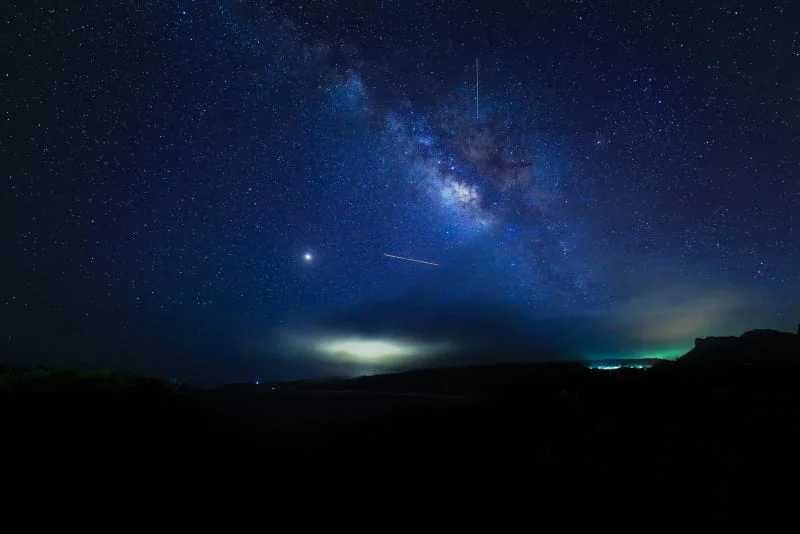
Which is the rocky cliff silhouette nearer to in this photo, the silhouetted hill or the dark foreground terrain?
the silhouetted hill

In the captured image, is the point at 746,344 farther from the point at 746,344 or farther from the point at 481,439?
the point at 481,439

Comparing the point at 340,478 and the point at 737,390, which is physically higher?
the point at 737,390

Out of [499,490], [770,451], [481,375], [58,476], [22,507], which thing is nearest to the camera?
[22,507]

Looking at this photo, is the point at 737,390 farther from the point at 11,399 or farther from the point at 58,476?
the point at 11,399

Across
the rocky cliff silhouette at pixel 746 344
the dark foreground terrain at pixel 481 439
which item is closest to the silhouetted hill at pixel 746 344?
the rocky cliff silhouette at pixel 746 344

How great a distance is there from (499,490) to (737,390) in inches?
293

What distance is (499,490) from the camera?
6211 millimetres

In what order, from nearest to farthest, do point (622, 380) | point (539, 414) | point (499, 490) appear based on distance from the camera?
1. point (499, 490)
2. point (539, 414)
3. point (622, 380)

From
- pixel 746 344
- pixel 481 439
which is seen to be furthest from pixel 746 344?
pixel 481 439

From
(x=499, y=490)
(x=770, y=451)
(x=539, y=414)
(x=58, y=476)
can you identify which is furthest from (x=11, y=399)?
(x=770, y=451)

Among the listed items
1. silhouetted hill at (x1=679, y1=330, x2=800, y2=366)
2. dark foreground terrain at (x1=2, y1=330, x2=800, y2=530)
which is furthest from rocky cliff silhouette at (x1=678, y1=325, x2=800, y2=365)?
dark foreground terrain at (x1=2, y1=330, x2=800, y2=530)

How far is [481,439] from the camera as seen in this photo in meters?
8.16

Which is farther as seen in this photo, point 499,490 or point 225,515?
point 499,490

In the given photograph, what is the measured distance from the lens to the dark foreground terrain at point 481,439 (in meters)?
6.23
